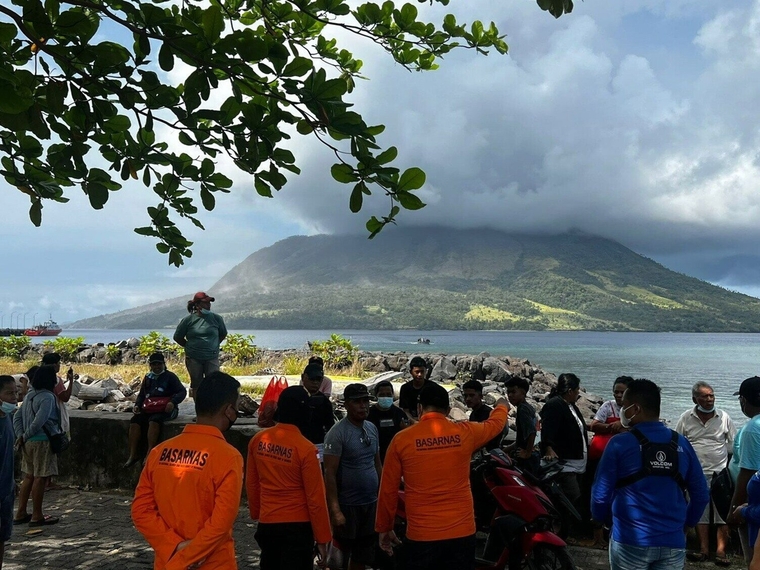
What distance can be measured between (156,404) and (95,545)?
178cm

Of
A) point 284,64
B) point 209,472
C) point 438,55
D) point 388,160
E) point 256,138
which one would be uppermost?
point 438,55

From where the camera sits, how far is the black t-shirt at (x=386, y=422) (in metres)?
5.56

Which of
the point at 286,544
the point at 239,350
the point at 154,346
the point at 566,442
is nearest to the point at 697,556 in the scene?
the point at 566,442

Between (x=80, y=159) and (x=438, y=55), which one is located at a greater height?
(x=438, y=55)

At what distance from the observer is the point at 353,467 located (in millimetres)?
4645

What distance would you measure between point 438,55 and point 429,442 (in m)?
2.59

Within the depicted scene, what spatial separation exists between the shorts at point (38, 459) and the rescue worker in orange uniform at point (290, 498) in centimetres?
364

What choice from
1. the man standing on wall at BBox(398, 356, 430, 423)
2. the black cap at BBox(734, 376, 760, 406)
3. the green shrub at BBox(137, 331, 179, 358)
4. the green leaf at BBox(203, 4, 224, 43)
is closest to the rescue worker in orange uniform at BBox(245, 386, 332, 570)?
the green leaf at BBox(203, 4, 224, 43)

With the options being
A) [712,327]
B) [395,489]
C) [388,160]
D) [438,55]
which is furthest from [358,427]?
[712,327]

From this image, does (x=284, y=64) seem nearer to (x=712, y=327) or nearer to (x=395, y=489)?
(x=395, y=489)

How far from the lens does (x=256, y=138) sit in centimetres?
339

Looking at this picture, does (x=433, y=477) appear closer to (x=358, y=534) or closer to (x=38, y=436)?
(x=358, y=534)

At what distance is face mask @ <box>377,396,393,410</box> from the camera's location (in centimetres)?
548

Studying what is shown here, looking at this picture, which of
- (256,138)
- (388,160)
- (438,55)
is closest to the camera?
(388,160)
